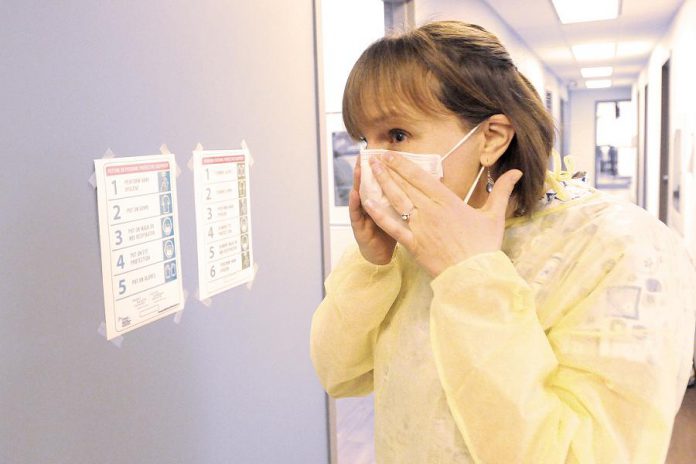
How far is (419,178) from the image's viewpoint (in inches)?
33.4

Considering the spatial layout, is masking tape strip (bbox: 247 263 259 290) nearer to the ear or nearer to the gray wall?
the gray wall

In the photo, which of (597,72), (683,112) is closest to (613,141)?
(597,72)

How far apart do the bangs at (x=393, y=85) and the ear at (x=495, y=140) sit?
0.08 metres

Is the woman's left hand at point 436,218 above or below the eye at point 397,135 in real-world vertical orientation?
below

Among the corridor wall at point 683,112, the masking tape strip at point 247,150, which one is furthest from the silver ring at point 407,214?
the corridor wall at point 683,112

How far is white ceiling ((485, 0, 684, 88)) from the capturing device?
5.12 metres

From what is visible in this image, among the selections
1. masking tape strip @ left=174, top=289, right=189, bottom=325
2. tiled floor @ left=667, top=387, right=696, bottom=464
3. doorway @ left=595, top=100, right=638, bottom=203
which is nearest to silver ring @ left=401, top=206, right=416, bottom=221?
masking tape strip @ left=174, top=289, right=189, bottom=325

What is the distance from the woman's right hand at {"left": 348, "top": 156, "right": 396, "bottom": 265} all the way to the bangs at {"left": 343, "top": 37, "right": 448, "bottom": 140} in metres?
0.13

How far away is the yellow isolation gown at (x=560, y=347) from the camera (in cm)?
73

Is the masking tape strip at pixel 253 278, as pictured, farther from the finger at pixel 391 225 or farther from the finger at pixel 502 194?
the finger at pixel 502 194

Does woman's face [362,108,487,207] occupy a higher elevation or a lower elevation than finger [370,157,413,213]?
higher

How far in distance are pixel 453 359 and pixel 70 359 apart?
689 mm

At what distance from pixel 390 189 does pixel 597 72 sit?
10.3m

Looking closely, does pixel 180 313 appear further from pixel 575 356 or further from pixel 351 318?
pixel 575 356
